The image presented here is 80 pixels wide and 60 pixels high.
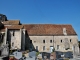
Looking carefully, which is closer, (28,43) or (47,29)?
(28,43)

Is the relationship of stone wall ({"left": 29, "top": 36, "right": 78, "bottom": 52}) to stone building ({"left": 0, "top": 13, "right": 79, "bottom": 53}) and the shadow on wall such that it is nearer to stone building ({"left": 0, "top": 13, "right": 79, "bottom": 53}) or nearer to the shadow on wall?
stone building ({"left": 0, "top": 13, "right": 79, "bottom": 53})

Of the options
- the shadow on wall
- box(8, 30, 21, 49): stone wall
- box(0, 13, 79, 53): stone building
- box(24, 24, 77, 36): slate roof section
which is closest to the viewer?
box(8, 30, 21, 49): stone wall

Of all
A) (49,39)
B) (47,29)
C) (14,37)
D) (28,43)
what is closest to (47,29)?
(47,29)

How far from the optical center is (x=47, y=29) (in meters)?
47.4

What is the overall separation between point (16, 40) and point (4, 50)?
23370mm

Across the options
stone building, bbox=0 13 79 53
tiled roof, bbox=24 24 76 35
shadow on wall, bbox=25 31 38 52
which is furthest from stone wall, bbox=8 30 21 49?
tiled roof, bbox=24 24 76 35

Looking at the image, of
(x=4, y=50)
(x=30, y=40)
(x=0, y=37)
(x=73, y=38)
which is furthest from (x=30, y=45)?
(x=4, y=50)

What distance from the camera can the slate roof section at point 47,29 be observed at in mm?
45750

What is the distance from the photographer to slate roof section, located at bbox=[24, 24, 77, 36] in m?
45.8

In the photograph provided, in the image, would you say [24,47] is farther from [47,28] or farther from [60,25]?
[60,25]

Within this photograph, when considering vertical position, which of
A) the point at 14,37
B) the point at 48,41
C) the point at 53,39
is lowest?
the point at 48,41

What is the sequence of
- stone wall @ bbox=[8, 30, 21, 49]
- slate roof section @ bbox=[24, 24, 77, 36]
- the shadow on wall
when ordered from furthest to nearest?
1. slate roof section @ bbox=[24, 24, 77, 36]
2. the shadow on wall
3. stone wall @ bbox=[8, 30, 21, 49]

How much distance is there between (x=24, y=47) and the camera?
137 ft

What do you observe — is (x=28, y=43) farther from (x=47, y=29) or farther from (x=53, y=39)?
(x=53, y=39)
